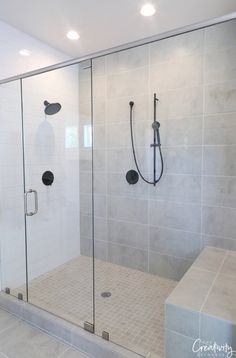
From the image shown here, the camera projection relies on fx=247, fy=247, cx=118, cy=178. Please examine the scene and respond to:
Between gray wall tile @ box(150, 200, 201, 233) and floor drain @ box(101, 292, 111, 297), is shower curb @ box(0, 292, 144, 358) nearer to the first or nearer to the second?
floor drain @ box(101, 292, 111, 297)

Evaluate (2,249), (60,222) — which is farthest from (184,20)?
(2,249)

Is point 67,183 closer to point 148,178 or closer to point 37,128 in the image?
point 37,128

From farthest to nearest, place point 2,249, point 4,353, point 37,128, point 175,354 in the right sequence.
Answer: point 37,128
point 2,249
point 4,353
point 175,354

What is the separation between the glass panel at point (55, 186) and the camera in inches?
104

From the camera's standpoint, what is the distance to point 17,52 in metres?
2.50

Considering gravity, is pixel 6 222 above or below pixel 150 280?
above

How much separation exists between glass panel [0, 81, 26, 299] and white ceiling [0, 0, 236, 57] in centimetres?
61

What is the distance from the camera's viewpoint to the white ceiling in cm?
210

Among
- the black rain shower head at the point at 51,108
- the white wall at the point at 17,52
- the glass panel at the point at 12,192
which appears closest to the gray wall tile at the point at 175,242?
the glass panel at the point at 12,192

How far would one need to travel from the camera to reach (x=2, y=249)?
8.37 feet

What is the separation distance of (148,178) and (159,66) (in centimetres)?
122

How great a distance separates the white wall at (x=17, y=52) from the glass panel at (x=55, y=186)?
0.16 meters

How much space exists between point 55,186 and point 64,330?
155cm

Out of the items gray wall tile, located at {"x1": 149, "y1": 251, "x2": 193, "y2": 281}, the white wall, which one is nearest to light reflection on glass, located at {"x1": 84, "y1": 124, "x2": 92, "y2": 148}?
the white wall
